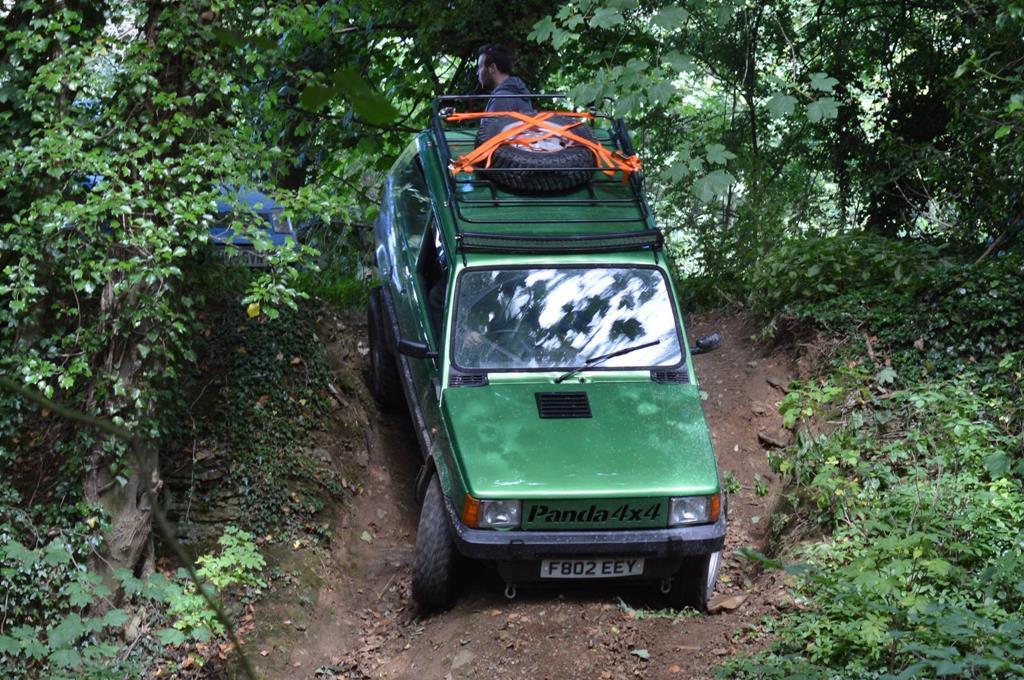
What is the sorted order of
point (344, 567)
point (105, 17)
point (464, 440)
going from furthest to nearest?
point (344, 567), point (105, 17), point (464, 440)

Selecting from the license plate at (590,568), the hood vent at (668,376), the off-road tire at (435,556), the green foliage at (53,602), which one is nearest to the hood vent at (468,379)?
the off-road tire at (435,556)

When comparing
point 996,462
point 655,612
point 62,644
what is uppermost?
point 996,462

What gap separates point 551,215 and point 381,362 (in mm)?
2395

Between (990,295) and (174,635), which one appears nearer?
(174,635)

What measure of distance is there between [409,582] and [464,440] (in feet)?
5.12

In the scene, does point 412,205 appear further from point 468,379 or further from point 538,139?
point 468,379

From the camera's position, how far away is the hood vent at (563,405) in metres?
6.66

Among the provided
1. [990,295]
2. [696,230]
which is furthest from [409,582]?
[696,230]

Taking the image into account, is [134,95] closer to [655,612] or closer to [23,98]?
[23,98]

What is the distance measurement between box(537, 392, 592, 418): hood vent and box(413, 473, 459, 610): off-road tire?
0.79 meters

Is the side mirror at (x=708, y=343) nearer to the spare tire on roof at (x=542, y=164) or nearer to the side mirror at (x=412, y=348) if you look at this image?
the spare tire on roof at (x=542, y=164)

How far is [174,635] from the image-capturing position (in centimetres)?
620

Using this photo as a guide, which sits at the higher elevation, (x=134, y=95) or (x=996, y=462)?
(x=134, y=95)

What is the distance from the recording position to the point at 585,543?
6.13 metres
